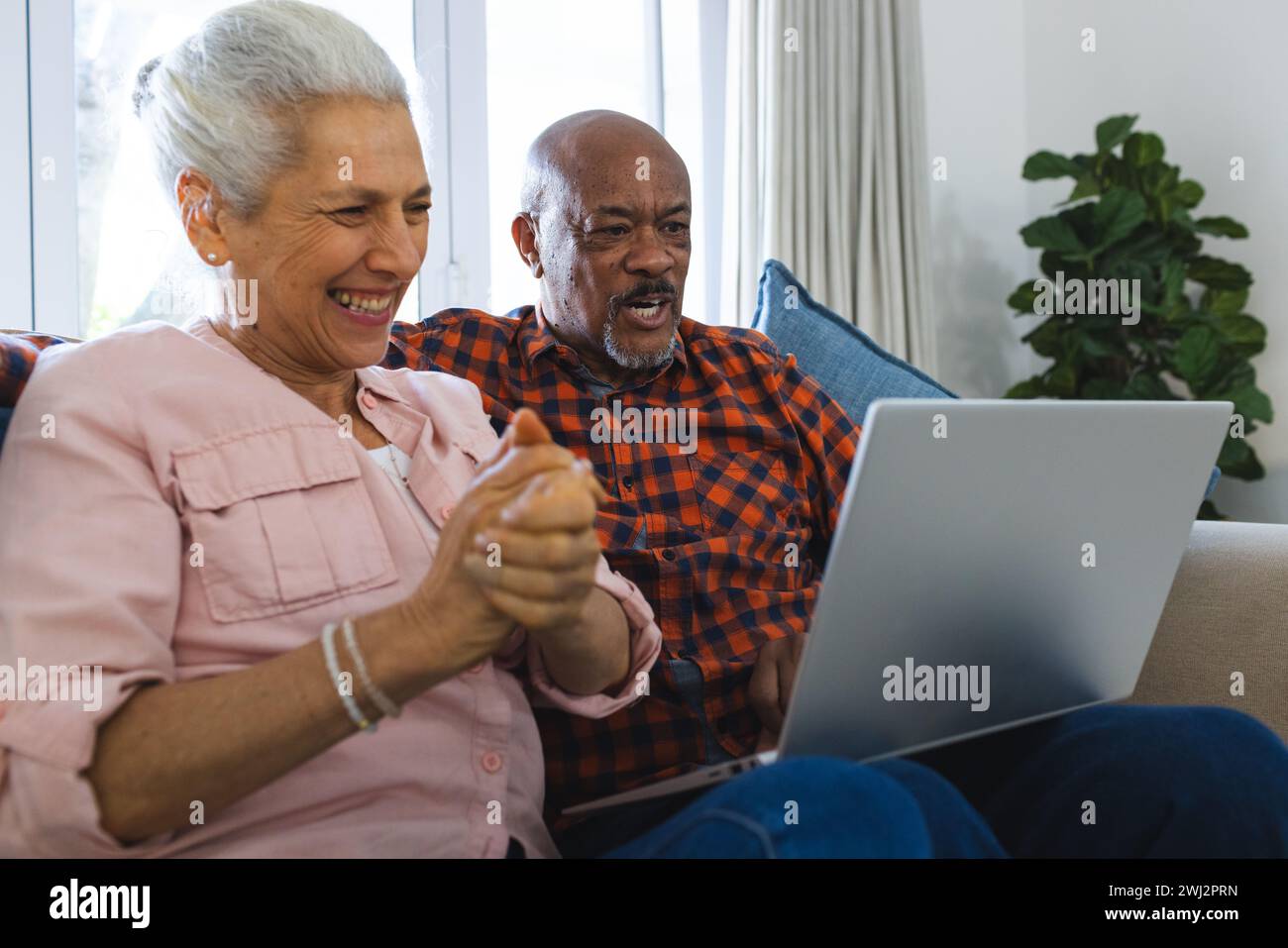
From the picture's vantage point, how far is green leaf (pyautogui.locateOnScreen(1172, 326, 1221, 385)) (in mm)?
2986

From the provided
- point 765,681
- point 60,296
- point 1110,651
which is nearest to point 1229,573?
point 1110,651

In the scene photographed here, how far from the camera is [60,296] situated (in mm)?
2406

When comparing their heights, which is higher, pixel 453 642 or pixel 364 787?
pixel 453 642

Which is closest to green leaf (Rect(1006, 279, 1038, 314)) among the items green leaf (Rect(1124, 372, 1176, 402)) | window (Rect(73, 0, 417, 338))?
green leaf (Rect(1124, 372, 1176, 402))

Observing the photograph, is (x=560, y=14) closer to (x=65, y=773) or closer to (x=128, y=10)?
(x=128, y=10)

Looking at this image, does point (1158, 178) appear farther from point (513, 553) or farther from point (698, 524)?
point (513, 553)

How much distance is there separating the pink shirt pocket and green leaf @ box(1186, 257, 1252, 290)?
2.64 metres

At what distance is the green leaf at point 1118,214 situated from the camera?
304 centimetres

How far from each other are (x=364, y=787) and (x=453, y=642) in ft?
0.70

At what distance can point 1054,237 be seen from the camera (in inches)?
126

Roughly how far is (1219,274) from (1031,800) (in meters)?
2.34

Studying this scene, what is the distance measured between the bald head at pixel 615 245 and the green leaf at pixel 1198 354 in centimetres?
183

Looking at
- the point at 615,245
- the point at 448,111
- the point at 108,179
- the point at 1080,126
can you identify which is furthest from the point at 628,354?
the point at 1080,126
